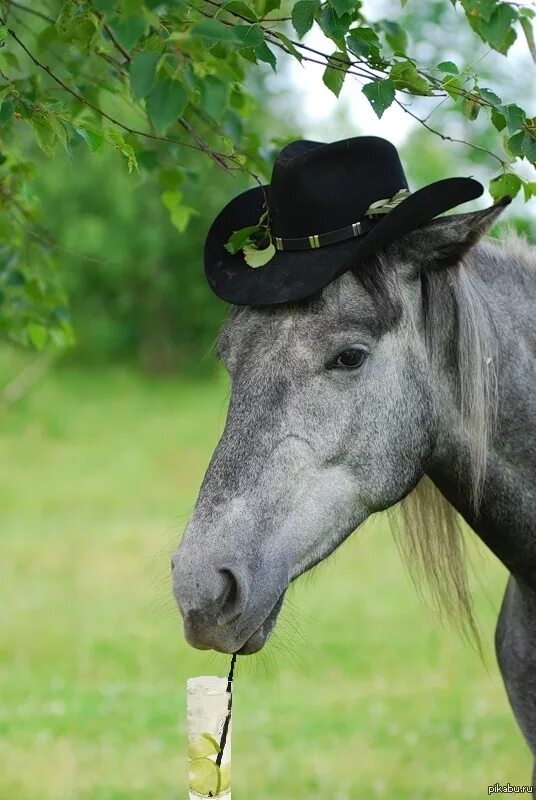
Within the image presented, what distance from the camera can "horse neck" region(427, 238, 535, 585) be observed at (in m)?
2.31

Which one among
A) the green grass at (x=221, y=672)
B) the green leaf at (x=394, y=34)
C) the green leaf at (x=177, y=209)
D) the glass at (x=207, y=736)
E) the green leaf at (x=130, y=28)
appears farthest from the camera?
the green grass at (x=221, y=672)

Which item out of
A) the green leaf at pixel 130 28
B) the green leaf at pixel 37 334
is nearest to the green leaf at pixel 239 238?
the green leaf at pixel 130 28

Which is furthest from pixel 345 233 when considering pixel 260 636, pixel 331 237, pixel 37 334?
pixel 37 334

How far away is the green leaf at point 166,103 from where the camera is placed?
5.13ft

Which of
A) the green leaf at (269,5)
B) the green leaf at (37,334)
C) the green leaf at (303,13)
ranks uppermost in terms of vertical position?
the green leaf at (37,334)

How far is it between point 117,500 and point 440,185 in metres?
11.3

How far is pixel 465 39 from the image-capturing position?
12.5 metres

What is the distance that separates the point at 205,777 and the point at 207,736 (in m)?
0.09

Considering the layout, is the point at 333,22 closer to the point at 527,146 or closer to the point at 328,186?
the point at 328,186

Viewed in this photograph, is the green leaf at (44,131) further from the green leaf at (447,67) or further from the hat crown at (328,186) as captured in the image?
the green leaf at (447,67)

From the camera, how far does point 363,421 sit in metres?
2.16

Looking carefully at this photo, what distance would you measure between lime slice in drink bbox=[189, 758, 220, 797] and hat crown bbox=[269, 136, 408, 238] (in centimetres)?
119

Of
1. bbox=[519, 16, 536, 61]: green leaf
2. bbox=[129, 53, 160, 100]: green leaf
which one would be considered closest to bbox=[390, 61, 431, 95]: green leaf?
bbox=[519, 16, 536, 61]: green leaf

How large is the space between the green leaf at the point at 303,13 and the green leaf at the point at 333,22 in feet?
0.07
